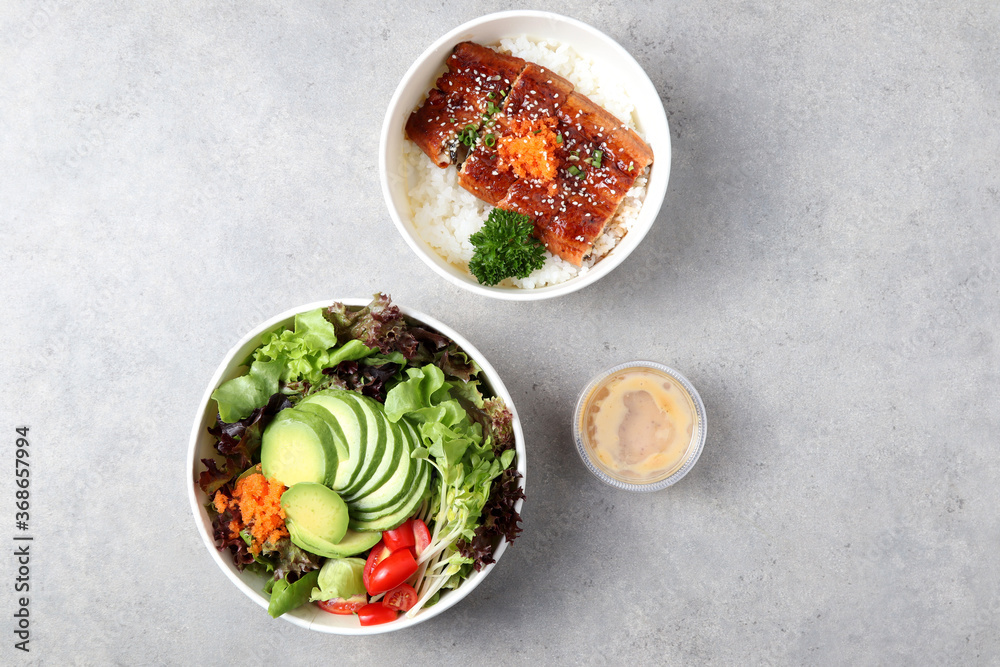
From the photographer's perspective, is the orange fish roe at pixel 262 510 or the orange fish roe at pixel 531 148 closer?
the orange fish roe at pixel 262 510

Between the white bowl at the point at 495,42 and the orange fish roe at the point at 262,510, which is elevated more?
the white bowl at the point at 495,42

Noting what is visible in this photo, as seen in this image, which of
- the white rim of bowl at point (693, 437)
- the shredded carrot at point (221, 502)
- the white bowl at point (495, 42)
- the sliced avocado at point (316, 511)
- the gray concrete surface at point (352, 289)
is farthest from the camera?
the gray concrete surface at point (352, 289)

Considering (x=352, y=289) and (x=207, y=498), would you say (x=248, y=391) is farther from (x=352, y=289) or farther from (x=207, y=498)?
(x=352, y=289)

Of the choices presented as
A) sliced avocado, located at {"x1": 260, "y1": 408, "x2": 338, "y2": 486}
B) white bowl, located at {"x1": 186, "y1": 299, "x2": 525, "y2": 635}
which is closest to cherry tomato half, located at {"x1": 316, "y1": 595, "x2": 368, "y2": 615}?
white bowl, located at {"x1": 186, "y1": 299, "x2": 525, "y2": 635}

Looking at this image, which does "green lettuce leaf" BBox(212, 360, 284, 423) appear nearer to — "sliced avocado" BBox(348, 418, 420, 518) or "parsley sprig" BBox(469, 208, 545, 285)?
"sliced avocado" BBox(348, 418, 420, 518)

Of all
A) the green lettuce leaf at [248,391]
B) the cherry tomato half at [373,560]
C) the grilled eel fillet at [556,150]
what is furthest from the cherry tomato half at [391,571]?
the grilled eel fillet at [556,150]

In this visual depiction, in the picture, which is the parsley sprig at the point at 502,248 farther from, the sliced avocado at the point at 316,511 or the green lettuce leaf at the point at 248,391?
the sliced avocado at the point at 316,511
